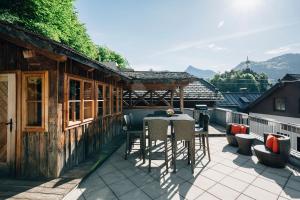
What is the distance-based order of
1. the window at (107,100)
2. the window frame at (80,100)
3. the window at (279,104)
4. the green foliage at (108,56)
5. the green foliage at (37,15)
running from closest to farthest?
1. the window frame at (80,100)
2. the window at (107,100)
3. the green foliage at (37,15)
4. the window at (279,104)
5. the green foliage at (108,56)

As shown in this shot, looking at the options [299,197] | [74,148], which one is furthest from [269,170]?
[74,148]

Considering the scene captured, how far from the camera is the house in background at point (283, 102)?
14.6 m

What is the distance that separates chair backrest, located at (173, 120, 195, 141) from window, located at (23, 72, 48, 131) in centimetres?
292

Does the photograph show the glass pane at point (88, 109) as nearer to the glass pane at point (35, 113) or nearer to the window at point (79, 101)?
the window at point (79, 101)

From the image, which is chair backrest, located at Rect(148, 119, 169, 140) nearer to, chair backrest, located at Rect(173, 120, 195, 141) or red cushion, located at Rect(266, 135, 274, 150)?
chair backrest, located at Rect(173, 120, 195, 141)

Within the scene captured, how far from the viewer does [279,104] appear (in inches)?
662

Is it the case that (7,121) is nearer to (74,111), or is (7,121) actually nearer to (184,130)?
(74,111)

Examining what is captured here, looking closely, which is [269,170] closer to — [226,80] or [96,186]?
[96,186]

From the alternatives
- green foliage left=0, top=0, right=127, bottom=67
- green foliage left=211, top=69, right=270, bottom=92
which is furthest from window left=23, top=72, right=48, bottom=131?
green foliage left=211, top=69, right=270, bottom=92

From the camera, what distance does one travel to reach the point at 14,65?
12.8ft

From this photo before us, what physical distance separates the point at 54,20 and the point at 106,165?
46.2 ft

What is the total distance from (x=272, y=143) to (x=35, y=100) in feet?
19.2

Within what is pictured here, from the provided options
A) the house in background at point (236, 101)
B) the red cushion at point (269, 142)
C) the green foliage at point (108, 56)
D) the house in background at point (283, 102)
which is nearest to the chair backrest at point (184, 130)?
the red cushion at point (269, 142)

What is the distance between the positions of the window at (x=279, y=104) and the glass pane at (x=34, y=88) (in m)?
18.5
